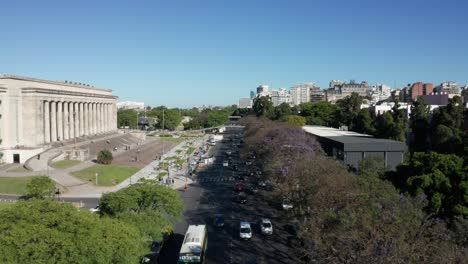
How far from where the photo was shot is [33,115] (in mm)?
71188

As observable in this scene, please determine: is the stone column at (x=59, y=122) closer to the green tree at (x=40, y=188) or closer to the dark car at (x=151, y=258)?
the green tree at (x=40, y=188)

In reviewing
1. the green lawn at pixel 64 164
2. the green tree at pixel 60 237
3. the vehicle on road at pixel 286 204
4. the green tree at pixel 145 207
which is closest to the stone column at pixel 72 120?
the green lawn at pixel 64 164

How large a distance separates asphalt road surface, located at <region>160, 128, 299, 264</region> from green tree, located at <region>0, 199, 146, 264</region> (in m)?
7.94

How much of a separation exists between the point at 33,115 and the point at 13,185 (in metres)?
24.7

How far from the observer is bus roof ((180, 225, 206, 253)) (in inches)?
961

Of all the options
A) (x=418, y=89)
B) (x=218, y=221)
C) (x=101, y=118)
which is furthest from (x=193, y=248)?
(x=418, y=89)

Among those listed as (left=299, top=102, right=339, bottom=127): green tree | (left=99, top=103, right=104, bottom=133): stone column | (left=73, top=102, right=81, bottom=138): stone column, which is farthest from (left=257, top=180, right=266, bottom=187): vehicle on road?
(left=299, top=102, right=339, bottom=127): green tree

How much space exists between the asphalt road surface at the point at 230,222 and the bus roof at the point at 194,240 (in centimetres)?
200

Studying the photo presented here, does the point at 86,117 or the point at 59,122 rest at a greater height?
the point at 86,117

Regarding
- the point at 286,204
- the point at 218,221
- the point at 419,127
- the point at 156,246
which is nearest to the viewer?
the point at 156,246

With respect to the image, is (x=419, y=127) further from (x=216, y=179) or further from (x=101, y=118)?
(x=101, y=118)

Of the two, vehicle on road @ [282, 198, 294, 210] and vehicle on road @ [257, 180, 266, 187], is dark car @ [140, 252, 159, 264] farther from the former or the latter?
vehicle on road @ [257, 180, 266, 187]

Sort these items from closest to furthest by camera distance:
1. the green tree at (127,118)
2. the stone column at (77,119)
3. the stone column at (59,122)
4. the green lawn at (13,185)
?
the green lawn at (13,185) → the stone column at (59,122) → the stone column at (77,119) → the green tree at (127,118)

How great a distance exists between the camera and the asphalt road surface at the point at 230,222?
28016mm
